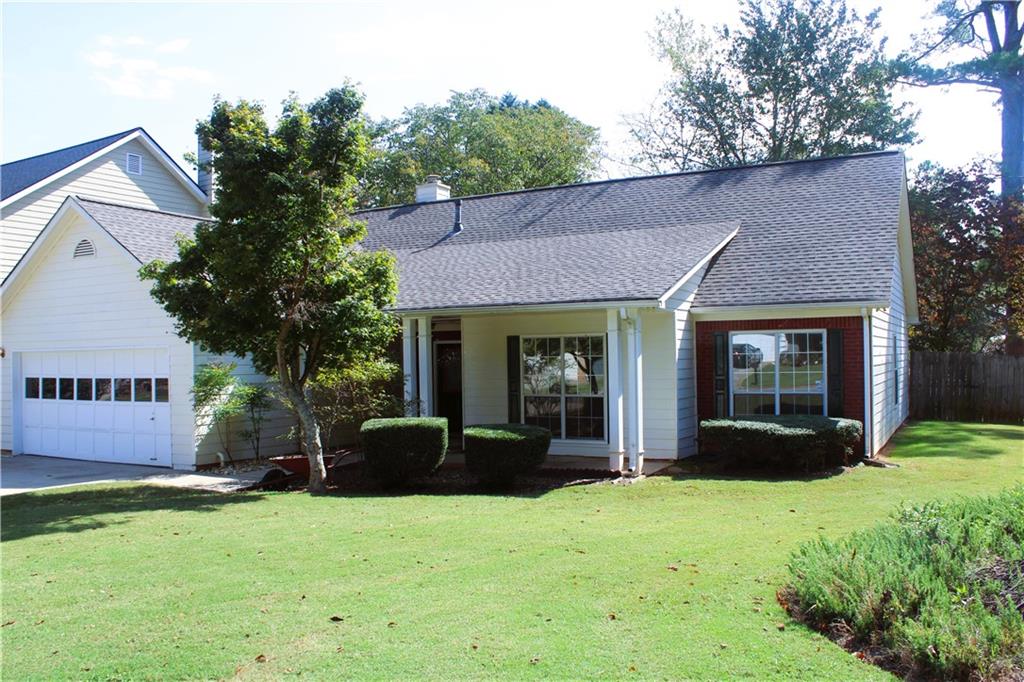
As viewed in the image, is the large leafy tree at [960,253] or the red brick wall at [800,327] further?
the large leafy tree at [960,253]

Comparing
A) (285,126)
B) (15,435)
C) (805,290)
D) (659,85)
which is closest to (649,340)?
(805,290)

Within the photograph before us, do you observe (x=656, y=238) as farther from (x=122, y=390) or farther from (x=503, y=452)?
(x=122, y=390)

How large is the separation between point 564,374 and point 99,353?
9536mm

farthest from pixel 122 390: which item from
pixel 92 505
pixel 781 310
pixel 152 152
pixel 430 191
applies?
pixel 781 310

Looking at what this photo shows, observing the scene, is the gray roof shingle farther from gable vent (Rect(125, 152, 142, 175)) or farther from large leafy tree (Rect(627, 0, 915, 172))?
large leafy tree (Rect(627, 0, 915, 172))

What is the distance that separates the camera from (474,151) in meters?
41.0

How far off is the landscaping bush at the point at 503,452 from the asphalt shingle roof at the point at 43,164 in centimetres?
1613

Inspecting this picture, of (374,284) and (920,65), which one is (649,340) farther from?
(920,65)

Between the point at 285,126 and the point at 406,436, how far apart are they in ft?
15.5

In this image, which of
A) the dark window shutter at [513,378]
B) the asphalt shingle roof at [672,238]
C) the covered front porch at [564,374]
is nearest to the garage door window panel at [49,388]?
the asphalt shingle roof at [672,238]

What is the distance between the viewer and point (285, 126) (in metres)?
10.9

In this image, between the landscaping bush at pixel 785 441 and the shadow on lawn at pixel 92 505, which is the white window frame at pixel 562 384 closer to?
the landscaping bush at pixel 785 441

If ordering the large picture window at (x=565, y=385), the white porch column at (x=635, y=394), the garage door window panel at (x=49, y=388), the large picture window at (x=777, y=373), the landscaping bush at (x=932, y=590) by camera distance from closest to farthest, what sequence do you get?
the landscaping bush at (x=932, y=590) < the white porch column at (x=635, y=394) < the large picture window at (x=777, y=373) < the large picture window at (x=565, y=385) < the garage door window panel at (x=49, y=388)

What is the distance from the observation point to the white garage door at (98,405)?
1546 centimetres
